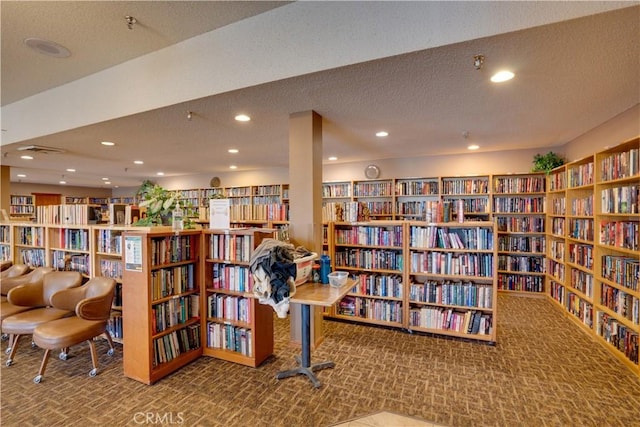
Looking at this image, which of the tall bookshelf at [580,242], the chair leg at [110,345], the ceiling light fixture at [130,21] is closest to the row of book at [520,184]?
the tall bookshelf at [580,242]

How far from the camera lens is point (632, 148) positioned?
2805mm

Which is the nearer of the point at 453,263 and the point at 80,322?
the point at 80,322

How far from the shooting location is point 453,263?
3340 mm

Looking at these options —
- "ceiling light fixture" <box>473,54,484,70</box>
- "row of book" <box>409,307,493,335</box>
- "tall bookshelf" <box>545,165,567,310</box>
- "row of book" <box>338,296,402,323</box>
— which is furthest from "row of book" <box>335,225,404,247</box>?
"tall bookshelf" <box>545,165,567,310</box>

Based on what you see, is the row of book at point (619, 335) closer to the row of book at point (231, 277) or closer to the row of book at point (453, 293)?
the row of book at point (453, 293)

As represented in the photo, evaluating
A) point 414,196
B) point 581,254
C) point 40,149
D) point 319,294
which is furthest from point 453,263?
point 40,149

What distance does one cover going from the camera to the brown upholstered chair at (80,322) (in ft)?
8.03

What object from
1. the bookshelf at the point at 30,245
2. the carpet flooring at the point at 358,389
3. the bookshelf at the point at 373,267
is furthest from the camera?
the bookshelf at the point at 30,245

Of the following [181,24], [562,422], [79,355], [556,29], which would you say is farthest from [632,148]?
[79,355]

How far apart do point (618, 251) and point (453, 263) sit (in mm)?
1566

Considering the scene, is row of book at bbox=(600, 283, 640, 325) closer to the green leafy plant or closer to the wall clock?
the green leafy plant

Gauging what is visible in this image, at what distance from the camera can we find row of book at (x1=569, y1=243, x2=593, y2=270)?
3.42 metres

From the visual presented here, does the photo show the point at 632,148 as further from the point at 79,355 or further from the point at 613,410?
the point at 79,355

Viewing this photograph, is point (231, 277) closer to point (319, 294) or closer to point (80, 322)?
point (319, 294)
